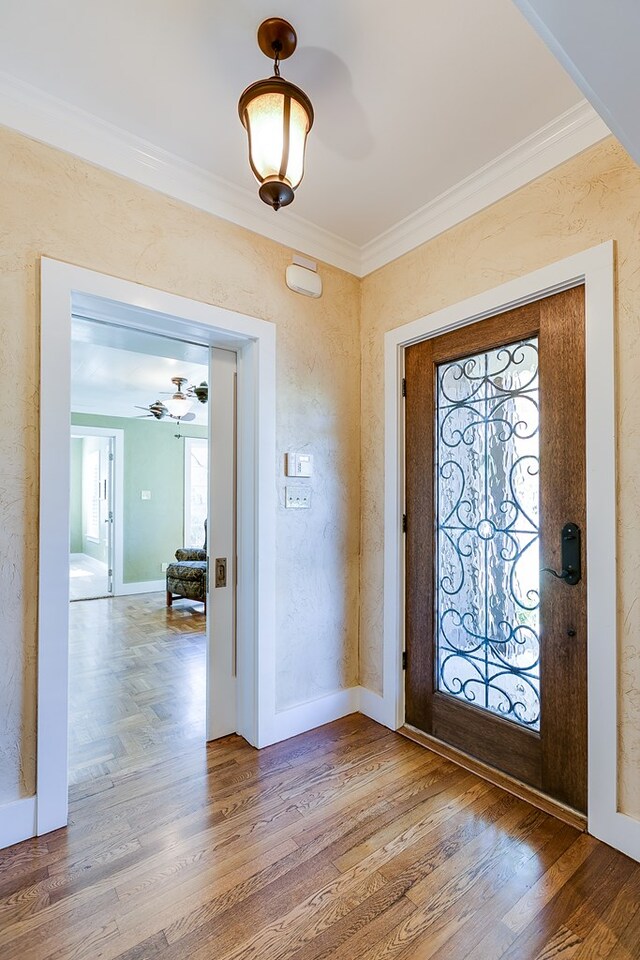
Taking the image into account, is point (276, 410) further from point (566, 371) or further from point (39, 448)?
point (566, 371)

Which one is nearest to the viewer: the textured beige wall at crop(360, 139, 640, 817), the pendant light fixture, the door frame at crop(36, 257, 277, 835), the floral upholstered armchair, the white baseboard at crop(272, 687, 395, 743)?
the pendant light fixture

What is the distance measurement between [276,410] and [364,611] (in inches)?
52.4

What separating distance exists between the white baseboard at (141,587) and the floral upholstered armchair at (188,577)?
982 millimetres

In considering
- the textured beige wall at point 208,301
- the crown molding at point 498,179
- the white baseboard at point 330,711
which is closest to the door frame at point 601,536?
the crown molding at point 498,179

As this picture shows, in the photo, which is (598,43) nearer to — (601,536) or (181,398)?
(601,536)

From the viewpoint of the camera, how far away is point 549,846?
170 cm

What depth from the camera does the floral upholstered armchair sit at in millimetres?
5309

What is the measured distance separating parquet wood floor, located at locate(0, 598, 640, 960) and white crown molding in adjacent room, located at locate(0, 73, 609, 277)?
2677mm

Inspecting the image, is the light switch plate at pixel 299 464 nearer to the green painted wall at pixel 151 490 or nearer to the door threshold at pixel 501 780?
the door threshold at pixel 501 780

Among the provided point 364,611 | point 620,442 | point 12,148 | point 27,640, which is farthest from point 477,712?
→ point 12,148

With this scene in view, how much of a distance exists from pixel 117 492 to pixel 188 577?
208 centimetres

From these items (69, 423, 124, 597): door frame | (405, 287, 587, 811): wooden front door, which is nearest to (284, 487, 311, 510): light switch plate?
(405, 287, 587, 811): wooden front door

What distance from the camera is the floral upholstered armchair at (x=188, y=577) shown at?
531cm

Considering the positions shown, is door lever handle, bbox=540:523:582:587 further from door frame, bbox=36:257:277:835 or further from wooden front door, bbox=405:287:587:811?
door frame, bbox=36:257:277:835
